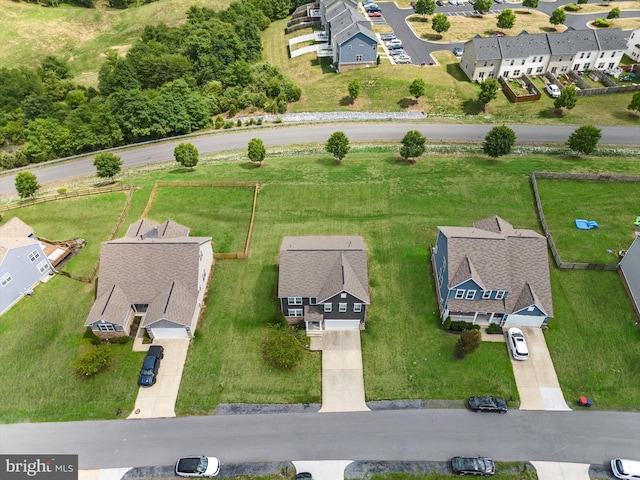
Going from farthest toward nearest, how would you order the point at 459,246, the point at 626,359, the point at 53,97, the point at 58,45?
the point at 58,45
the point at 53,97
the point at 459,246
the point at 626,359

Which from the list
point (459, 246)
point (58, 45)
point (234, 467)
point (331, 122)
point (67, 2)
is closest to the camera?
point (234, 467)

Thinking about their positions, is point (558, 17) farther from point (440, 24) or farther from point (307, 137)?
point (307, 137)

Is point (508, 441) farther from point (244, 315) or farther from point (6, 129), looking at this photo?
point (6, 129)

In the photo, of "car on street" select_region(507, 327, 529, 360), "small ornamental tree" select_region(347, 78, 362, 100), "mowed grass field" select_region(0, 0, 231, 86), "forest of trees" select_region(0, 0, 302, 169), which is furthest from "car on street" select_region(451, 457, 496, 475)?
"mowed grass field" select_region(0, 0, 231, 86)

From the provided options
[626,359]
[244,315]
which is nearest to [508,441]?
[626,359]

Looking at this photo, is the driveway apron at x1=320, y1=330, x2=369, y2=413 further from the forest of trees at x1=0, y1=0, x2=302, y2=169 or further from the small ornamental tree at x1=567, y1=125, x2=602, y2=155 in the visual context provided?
the forest of trees at x1=0, y1=0, x2=302, y2=169

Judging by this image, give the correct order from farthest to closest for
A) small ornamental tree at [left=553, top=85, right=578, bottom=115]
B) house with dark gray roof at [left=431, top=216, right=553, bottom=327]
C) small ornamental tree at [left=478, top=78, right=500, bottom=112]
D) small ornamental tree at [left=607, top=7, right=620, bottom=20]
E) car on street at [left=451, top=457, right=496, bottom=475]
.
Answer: small ornamental tree at [left=607, top=7, right=620, bottom=20] → small ornamental tree at [left=478, top=78, right=500, bottom=112] → small ornamental tree at [left=553, top=85, right=578, bottom=115] → house with dark gray roof at [left=431, top=216, right=553, bottom=327] → car on street at [left=451, top=457, right=496, bottom=475]
